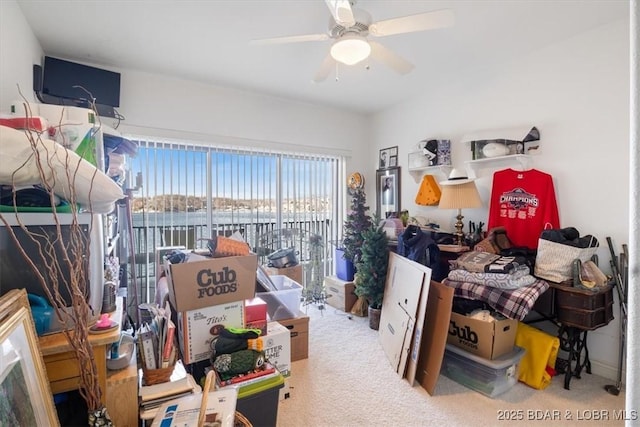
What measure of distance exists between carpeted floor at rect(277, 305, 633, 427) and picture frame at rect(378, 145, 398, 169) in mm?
2507

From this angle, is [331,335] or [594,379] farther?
[331,335]

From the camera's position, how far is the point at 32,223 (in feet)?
4.07

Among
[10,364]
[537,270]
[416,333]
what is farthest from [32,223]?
[537,270]

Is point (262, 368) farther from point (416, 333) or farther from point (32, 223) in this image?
point (32, 223)

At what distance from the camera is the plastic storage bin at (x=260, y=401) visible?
1.65 m

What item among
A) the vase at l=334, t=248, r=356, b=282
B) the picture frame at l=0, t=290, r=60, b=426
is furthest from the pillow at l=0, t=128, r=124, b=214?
the vase at l=334, t=248, r=356, b=282

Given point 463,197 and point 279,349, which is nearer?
point 279,349

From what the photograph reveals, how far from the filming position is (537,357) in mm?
2268

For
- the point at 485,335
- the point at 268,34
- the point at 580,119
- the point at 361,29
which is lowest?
the point at 485,335

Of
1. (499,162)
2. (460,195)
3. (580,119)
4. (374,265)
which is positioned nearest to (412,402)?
(374,265)

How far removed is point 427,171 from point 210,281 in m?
2.78

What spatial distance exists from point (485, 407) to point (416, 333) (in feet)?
1.92

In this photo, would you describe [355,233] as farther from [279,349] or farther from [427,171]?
[279,349]

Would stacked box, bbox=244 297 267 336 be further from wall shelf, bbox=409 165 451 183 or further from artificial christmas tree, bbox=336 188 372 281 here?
wall shelf, bbox=409 165 451 183
